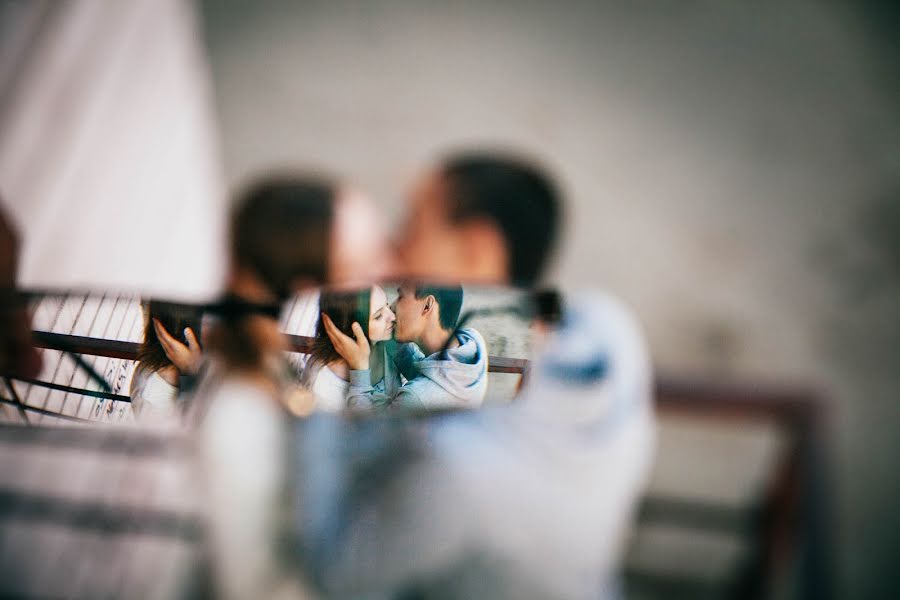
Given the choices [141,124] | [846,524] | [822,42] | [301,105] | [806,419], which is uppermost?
[822,42]

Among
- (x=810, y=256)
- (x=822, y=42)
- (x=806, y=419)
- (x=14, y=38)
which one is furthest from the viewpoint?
(x=810, y=256)

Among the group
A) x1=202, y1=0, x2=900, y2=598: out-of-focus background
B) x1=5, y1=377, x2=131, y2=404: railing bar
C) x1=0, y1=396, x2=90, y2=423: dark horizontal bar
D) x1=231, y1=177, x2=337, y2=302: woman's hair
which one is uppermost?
x1=202, y1=0, x2=900, y2=598: out-of-focus background

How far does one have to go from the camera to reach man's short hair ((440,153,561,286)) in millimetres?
642

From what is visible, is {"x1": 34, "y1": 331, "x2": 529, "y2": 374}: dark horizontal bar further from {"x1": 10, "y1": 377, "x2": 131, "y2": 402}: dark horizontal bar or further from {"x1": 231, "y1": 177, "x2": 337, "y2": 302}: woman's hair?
{"x1": 231, "y1": 177, "x2": 337, "y2": 302}: woman's hair

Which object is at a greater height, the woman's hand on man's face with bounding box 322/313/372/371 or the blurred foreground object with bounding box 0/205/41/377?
the woman's hand on man's face with bounding box 322/313/372/371

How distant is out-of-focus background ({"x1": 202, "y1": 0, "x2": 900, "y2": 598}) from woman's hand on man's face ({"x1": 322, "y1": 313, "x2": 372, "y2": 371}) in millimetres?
871

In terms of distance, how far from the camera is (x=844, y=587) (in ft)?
3.89

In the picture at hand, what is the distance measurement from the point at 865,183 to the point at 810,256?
0.18 m

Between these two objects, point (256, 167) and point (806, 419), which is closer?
point (806, 419)

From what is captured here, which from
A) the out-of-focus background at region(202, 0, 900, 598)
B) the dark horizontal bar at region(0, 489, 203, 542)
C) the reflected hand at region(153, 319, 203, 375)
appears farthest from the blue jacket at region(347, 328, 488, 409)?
the out-of-focus background at region(202, 0, 900, 598)

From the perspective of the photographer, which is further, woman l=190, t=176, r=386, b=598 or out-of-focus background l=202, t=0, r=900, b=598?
out-of-focus background l=202, t=0, r=900, b=598

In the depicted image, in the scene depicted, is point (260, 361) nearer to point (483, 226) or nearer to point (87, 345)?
point (87, 345)

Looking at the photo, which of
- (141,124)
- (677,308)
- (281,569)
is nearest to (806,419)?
(677,308)

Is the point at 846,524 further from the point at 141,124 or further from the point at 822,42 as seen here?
the point at 141,124
